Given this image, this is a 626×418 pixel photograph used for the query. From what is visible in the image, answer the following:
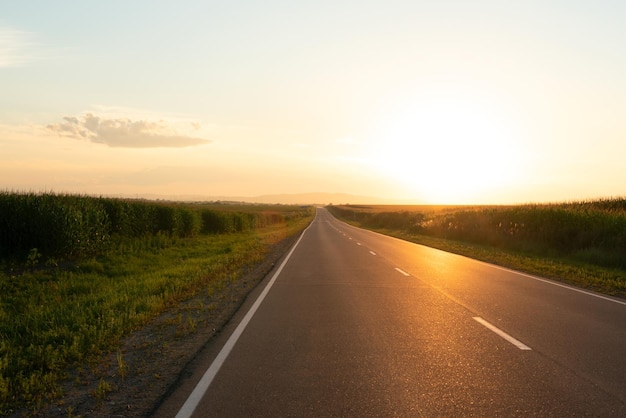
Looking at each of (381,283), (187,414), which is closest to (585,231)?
(381,283)

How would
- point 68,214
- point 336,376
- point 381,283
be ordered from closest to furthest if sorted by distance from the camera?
point 336,376
point 381,283
point 68,214

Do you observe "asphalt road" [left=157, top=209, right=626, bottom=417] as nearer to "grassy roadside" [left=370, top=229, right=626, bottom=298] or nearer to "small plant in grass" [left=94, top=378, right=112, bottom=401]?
"small plant in grass" [left=94, top=378, right=112, bottom=401]

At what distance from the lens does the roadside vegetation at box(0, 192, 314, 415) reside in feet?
21.5

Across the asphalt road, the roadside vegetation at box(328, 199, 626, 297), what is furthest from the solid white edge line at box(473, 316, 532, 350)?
the roadside vegetation at box(328, 199, 626, 297)

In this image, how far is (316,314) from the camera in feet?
30.9

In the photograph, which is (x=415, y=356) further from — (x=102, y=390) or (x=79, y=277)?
(x=79, y=277)

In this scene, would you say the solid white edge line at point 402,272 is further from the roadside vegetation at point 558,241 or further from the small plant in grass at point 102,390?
the small plant in grass at point 102,390

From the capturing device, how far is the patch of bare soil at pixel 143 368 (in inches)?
193

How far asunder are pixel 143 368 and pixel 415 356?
11.2ft

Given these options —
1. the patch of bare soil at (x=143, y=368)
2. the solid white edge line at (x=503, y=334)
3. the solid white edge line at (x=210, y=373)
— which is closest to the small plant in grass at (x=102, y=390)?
the patch of bare soil at (x=143, y=368)

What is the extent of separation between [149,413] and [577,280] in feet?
45.2

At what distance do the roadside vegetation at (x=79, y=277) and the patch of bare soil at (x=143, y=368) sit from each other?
209 mm

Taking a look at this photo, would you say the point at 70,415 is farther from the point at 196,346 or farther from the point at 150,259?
the point at 150,259

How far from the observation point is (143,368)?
6141mm
